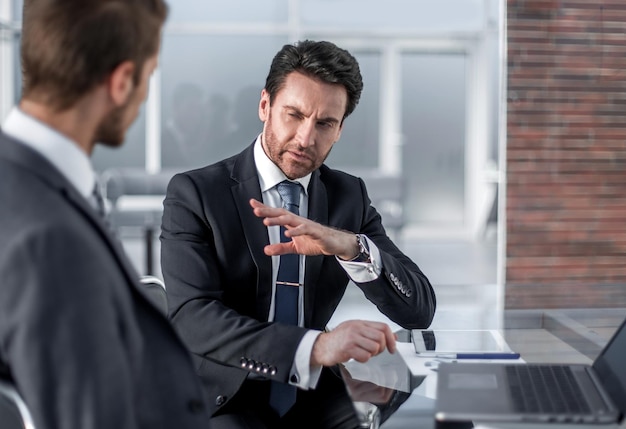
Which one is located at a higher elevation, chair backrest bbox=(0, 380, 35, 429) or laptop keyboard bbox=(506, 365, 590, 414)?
chair backrest bbox=(0, 380, 35, 429)

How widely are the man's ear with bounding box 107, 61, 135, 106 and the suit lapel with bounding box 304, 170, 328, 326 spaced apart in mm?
901

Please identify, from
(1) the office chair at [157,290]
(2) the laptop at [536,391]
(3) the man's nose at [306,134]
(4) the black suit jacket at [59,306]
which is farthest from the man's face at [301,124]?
(4) the black suit jacket at [59,306]

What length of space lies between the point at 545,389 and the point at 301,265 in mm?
707

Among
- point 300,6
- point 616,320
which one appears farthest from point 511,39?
point 300,6

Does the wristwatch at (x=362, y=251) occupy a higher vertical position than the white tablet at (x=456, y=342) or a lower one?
higher

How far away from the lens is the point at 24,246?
826 mm

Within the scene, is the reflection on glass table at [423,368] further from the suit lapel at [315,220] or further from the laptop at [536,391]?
the suit lapel at [315,220]

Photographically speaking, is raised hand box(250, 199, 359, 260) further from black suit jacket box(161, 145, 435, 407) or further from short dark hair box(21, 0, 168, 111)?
short dark hair box(21, 0, 168, 111)

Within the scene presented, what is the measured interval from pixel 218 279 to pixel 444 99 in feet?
28.8

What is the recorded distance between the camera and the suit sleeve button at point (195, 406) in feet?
3.31

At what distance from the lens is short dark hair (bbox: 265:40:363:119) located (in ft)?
5.94

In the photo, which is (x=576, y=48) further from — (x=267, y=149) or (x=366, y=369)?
(x=366, y=369)

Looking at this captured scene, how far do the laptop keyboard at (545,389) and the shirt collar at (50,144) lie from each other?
0.62 m

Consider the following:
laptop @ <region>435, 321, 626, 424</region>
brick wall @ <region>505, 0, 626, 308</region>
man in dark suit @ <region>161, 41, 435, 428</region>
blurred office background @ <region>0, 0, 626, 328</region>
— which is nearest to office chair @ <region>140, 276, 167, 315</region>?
man in dark suit @ <region>161, 41, 435, 428</region>
